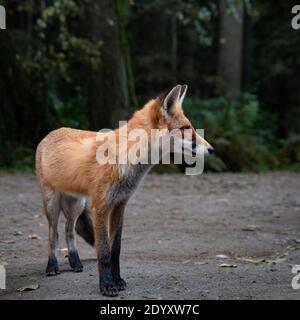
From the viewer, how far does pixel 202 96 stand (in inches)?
980

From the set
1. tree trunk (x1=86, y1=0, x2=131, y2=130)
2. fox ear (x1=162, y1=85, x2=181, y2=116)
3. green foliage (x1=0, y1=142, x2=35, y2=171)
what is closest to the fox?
fox ear (x1=162, y1=85, x2=181, y2=116)

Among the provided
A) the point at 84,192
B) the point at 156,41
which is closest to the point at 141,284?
the point at 84,192

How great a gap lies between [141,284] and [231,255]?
2.09m

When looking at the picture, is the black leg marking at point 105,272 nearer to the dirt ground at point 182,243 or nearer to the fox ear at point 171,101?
the dirt ground at point 182,243

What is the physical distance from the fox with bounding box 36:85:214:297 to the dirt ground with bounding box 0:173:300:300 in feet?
1.06

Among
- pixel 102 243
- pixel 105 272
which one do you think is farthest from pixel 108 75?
pixel 105 272

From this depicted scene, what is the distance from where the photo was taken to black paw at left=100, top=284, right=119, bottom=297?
5.98 metres

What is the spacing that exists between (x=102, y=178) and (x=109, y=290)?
112cm

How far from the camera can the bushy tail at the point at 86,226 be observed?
7625mm

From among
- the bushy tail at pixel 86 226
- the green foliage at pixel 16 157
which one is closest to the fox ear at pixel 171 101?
the bushy tail at pixel 86 226

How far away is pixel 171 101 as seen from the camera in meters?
6.11

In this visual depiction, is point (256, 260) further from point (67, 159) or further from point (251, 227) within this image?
point (67, 159)

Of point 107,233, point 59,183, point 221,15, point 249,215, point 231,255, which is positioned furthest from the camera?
point 221,15

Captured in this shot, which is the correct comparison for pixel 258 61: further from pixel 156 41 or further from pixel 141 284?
pixel 141 284
